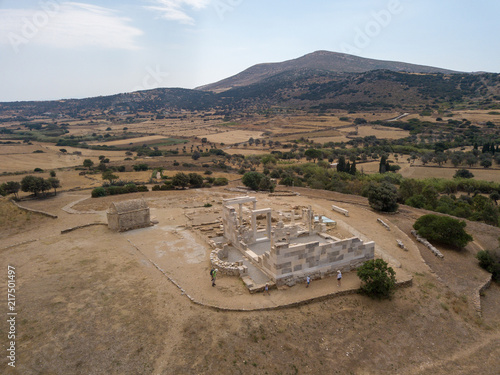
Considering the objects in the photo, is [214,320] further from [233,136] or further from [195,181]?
[233,136]

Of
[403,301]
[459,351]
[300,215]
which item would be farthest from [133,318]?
[300,215]

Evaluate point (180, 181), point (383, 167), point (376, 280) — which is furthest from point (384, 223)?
point (383, 167)

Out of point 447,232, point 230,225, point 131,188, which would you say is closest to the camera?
point 230,225

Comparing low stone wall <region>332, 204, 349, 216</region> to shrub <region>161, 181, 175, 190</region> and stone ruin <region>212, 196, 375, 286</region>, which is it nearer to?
stone ruin <region>212, 196, 375, 286</region>

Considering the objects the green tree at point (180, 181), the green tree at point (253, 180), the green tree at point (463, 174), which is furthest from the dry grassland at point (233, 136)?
the green tree at point (463, 174)

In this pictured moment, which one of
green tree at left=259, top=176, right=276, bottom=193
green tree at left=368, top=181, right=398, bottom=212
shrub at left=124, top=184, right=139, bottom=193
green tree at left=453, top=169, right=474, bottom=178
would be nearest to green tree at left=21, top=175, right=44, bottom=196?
shrub at left=124, top=184, right=139, bottom=193

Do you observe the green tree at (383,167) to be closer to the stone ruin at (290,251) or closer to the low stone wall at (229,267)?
the stone ruin at (290,251)
